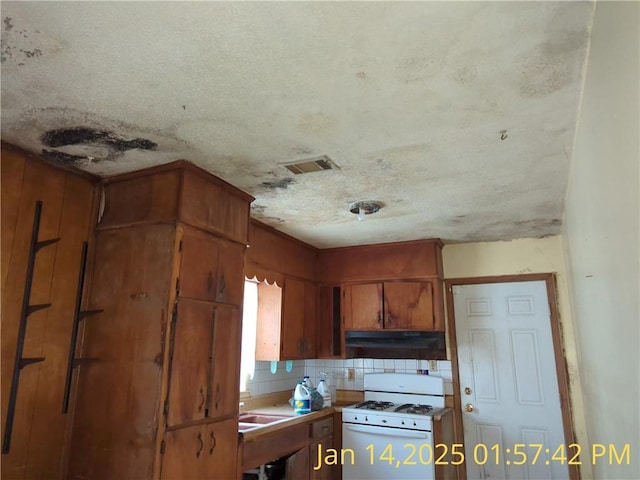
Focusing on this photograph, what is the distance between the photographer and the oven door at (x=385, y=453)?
3377 mm

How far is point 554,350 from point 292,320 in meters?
2.24

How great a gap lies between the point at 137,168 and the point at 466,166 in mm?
1761

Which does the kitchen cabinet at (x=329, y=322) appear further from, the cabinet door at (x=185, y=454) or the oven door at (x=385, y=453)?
the cabinet door at (x=185, y=454)

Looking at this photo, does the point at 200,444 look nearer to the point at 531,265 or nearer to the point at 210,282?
the point at 210,282

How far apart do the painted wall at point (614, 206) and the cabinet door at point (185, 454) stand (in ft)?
6.01

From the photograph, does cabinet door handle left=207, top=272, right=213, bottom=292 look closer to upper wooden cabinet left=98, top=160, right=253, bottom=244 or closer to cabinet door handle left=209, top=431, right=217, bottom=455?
upper wooden cabinet left=98, top=160, right=253, bottom=244

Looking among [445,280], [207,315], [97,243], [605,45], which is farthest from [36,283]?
[445,280]

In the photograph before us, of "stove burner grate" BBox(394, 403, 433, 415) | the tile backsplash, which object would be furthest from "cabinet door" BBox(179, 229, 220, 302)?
"stove burner grate" BBox(394, 403, 433, 415)

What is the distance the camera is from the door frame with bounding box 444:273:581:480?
353 centimetres

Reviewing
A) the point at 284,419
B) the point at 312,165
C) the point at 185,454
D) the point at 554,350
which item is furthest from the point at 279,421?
the point at 554,350

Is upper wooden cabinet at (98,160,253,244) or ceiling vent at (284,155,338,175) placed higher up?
ceiling vent at (284,155,338,175)

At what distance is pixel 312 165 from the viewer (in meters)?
2.32

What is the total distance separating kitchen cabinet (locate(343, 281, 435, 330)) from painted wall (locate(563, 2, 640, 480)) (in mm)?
1923

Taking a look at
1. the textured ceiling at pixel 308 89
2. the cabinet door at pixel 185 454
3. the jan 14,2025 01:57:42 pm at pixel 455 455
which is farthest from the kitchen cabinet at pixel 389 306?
the cabinet door at pixel 185 454
